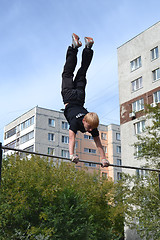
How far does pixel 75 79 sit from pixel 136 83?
2689 centimetres

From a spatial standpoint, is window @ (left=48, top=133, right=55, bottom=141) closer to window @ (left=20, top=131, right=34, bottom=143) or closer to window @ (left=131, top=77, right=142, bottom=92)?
window @ (left=20, top=131, right=34, bottom=143)

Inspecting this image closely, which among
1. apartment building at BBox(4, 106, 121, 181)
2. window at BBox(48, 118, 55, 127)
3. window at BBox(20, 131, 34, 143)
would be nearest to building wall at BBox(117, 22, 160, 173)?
apartment building at BBox(4, 106, 121, 181)

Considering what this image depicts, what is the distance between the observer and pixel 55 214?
25.1 metres

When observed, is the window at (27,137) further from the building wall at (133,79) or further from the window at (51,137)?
the building wall at (133,79)

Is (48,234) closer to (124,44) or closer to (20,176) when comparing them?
(20,176)

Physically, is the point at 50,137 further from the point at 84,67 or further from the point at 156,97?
the point at 84,67

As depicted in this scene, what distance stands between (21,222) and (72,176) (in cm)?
618

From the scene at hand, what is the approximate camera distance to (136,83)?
34.8m

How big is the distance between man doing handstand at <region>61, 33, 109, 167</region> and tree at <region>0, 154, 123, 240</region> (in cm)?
1654

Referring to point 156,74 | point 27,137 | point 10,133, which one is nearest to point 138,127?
point 156,74

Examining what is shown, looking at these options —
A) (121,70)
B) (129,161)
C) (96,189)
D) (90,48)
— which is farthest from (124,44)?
(90,48)

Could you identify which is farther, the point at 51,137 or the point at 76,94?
the point at 51,137

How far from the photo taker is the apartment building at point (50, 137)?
50522 mm

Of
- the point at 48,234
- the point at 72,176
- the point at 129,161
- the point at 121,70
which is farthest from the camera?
the point at 121,70
